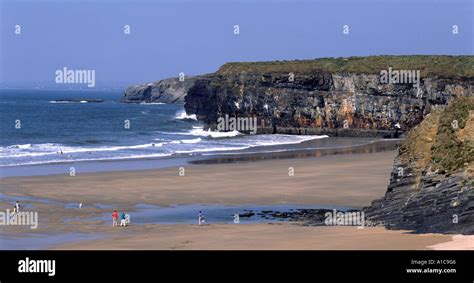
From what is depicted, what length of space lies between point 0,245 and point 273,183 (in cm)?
1800

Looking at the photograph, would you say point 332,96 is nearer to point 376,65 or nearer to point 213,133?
point 376,65

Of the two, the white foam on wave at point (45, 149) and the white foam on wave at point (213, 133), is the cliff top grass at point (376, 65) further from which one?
the white foam on wave at point (45, 149)

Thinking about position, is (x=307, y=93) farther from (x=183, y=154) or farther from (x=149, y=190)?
(x=149, y=190)

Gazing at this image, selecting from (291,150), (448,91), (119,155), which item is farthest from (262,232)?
(448,91)

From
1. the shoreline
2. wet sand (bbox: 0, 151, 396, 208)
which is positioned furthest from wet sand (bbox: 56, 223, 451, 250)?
the shoreline

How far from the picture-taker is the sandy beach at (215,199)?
2489 cm

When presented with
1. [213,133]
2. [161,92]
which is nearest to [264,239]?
[213,133]

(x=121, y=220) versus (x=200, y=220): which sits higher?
(x=121, y=220)

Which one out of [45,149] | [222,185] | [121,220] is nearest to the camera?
[121,220]

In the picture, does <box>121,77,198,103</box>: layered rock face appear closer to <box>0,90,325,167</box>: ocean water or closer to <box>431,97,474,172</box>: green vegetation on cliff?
<box>0,90,325,167</box>: ocean water

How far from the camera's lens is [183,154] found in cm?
5666

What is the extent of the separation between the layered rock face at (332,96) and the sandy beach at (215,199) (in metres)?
18.5

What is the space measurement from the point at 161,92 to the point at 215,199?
131085mm

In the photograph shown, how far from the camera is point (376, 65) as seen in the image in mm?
79750
